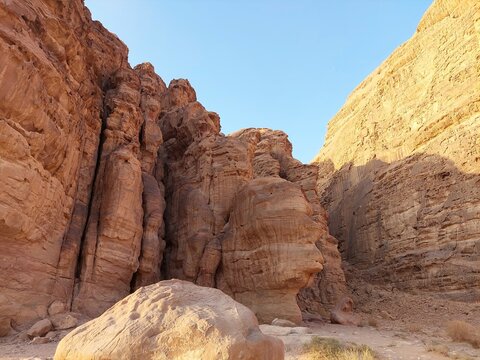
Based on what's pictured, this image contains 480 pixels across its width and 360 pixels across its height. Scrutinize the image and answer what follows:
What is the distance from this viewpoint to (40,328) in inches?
460

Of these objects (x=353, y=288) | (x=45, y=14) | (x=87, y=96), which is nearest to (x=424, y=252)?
(x=353, y=288)

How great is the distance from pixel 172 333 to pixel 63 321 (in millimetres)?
10171

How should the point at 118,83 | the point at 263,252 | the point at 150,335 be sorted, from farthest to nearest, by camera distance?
the point at 118,83
the point at 263,252
the point at 150,335

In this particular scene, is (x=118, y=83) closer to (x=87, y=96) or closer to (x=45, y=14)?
(x=87, y=96)

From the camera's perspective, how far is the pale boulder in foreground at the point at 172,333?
4492mm

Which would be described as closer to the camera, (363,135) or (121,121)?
(121,121)

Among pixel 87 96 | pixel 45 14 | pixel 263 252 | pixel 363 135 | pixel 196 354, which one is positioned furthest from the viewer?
pixel 363 135

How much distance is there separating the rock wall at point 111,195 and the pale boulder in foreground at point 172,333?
8549 millimetres

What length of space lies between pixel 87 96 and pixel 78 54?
6.94 feet

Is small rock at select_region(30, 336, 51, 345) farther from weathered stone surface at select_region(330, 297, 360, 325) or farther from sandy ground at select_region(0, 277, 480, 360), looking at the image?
weathered stone surface at select_region(330, 297, 360, 325)

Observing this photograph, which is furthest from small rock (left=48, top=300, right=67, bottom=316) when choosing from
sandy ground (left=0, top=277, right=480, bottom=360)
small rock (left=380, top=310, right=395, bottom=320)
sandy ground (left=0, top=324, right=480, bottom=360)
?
small rock (left=380, top=310, right=395, bottom=320)

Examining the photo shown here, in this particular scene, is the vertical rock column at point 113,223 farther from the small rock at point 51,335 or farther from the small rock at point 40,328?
the small rock at point 51,335

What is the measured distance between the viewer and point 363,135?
3281 cm

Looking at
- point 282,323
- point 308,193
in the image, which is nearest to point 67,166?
point 282,323
